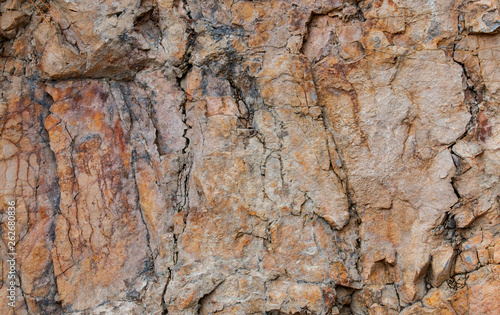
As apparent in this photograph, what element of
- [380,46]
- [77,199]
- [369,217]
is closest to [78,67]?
[77,199]

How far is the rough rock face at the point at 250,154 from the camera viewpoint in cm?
238

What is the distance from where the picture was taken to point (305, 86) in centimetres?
263

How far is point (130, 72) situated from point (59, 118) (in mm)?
643

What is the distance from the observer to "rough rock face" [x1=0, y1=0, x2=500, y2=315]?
93.6 inches

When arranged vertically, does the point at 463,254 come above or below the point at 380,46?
below

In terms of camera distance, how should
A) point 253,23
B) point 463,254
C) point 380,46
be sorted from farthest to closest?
1. point 253,23
2. point 380,46
3. point 463,254

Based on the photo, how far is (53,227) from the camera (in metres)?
2.77

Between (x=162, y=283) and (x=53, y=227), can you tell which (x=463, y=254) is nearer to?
(x=162, y=283)

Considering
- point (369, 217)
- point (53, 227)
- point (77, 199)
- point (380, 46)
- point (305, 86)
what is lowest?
point (369, 217)

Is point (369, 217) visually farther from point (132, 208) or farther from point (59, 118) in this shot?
point (59, 118)

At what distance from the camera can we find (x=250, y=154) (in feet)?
8.73

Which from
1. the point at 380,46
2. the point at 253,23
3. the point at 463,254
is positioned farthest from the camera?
the point at 253,23

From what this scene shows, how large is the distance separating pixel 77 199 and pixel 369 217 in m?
2.14

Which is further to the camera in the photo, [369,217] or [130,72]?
[130,72]
